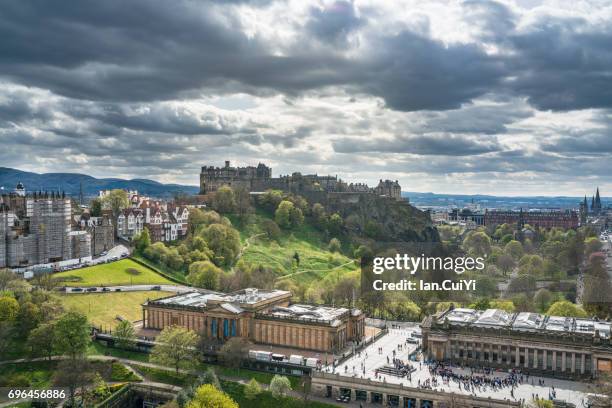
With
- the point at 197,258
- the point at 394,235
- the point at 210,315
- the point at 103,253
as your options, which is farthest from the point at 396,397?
the point at 394,235

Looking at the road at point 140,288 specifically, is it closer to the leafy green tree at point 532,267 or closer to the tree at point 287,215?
the tree at point 287,215

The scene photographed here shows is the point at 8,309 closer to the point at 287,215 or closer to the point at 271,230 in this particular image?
the point at 271,230

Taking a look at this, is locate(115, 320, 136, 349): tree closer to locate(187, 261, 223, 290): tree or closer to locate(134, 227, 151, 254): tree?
locate(187, 261, 223, 290): tree

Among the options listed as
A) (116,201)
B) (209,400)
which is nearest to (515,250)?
(116,201)

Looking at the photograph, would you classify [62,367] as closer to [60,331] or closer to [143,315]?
[60,331]

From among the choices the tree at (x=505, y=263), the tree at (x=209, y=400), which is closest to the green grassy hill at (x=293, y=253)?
the tree at (x=505, y=263)
